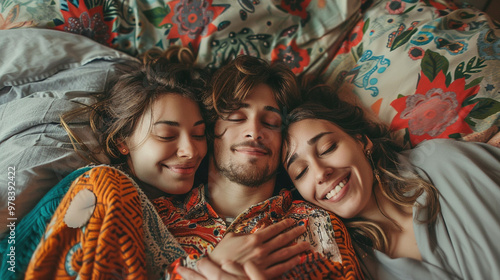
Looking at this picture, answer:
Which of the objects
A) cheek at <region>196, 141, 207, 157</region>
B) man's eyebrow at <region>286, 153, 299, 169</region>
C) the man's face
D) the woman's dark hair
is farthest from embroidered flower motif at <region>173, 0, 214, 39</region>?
man's eyebrow at <region>286, 153, 299, 169</region>

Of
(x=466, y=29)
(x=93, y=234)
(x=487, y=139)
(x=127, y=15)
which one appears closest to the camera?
(x=93, y=234)

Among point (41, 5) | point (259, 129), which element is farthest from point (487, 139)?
point (41, 5)

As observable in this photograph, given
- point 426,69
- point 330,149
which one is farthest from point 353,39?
point 330,149

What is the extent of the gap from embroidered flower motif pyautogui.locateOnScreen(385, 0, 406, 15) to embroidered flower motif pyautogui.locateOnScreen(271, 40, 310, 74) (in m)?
0.39

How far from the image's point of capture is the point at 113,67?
1.37 metres

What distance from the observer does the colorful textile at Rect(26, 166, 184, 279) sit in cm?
88

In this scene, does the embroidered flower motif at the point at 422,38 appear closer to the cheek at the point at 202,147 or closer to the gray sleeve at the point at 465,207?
the gray sleeve at the point at 465,207

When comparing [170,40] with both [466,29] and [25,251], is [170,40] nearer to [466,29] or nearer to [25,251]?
[25,251]

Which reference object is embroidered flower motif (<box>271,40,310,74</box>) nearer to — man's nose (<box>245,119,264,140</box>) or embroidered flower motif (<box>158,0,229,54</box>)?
embroidered flower motif (<box>158,0,229,54</box>)

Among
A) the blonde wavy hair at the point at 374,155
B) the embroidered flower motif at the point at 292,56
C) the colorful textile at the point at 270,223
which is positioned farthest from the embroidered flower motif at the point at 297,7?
the colorful textile at the point at 270,223

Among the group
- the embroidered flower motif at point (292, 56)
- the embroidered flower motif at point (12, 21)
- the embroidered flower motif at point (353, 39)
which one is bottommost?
the embroidered flower motif at point (292, 56)

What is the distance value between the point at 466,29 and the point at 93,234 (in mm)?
1460

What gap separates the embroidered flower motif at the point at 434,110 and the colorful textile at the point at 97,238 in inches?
38.0

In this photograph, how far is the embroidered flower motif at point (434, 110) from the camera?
1206 mm
